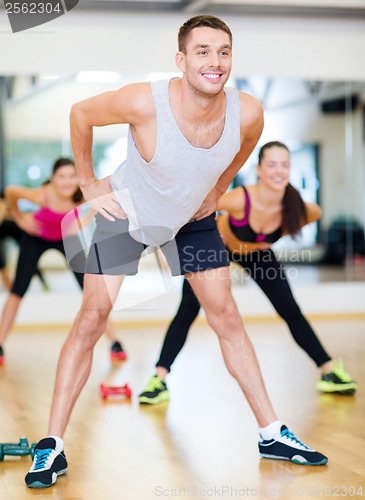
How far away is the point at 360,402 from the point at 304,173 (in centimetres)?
369

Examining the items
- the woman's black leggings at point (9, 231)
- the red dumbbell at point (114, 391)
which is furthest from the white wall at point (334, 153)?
the red dumbbell at point (114, 391)

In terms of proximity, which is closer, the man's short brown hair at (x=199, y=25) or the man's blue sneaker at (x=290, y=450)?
the man's short brown hair at (x=199, y=25)

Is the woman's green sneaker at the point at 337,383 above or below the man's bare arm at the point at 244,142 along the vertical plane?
below

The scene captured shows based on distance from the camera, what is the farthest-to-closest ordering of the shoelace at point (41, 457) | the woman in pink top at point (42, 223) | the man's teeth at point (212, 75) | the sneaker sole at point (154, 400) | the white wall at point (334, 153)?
the white wall at point (334, 153) < the woman in pink top at point (42, 223) < the sneaker sole at point (154, 400) < the shoelace at point (41, 457) < the man's teeth at point (212, 75)

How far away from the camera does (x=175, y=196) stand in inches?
85.8

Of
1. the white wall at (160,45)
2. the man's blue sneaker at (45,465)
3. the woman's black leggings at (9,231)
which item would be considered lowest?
the man's blue sneaker at (45,465)

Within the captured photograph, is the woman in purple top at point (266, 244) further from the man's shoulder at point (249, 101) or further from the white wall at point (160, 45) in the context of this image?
the white wall at point (160, 45)

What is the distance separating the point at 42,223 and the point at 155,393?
1.55 metres

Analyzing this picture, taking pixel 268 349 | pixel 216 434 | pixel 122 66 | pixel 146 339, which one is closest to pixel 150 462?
pixel 216 434

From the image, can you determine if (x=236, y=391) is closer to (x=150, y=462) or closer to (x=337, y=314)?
(x=150, y=462)

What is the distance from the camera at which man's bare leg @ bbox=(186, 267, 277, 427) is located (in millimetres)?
2334

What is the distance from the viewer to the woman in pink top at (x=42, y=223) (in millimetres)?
4406

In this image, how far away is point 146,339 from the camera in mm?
5512

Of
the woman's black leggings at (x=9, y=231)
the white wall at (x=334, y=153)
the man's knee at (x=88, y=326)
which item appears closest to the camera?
the man's knee at (x=88, y=326)
